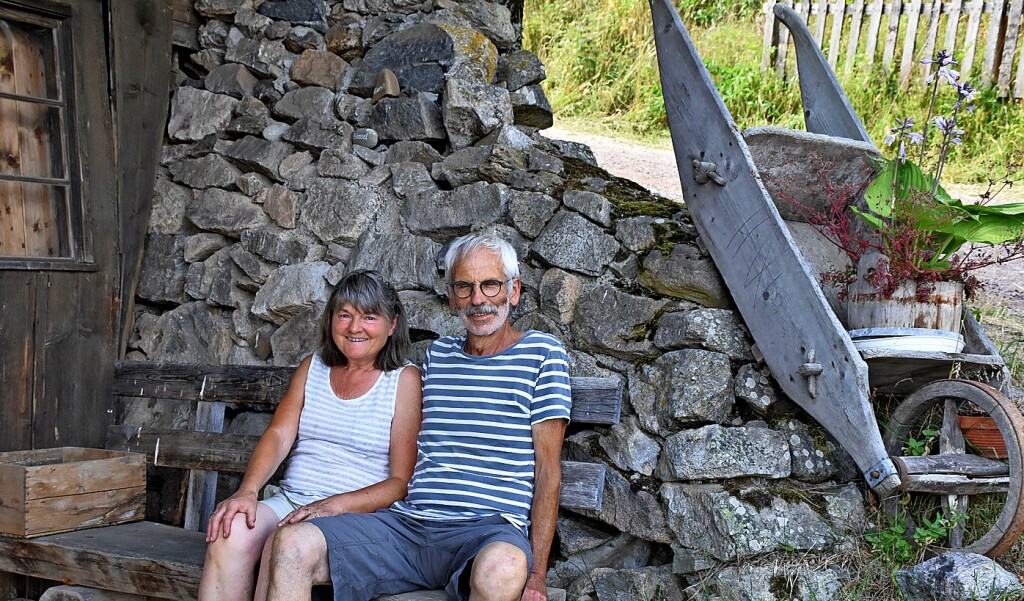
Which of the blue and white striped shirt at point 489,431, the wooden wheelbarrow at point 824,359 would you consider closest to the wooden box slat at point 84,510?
the blue and white striped shirt at point 489,431

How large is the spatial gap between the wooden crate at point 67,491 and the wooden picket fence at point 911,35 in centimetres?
579

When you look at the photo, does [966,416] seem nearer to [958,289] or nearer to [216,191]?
[958,289]

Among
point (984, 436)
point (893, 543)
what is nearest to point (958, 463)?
point (984, 436)

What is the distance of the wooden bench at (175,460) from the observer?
273 centimetres

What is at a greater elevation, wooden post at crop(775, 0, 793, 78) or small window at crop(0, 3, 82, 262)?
wooden post at crop(775, 0, 793, 78)

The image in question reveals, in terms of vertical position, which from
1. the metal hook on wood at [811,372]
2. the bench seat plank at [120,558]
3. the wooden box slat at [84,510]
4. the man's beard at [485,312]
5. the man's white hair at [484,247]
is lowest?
the bench seat plank at [120,558]

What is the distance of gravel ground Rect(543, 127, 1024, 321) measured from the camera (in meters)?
3.92

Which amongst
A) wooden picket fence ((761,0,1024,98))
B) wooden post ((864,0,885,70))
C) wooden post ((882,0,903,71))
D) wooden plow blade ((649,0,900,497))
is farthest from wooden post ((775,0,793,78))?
wooden plow blade ((649,0,900,497))

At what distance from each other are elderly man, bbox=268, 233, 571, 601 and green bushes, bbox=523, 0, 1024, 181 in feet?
14.3

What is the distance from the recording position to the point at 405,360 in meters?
2.84

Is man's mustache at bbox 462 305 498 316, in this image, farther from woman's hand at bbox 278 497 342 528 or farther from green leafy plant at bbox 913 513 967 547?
green leafy plant at bbox 913 513 967 547

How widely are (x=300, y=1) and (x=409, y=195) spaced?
1.06m

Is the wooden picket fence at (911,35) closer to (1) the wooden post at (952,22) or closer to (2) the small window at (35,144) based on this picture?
(1) the wooden post at (952,22)

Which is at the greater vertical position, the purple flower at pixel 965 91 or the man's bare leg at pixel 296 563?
the purple flower at pixel 965 91
